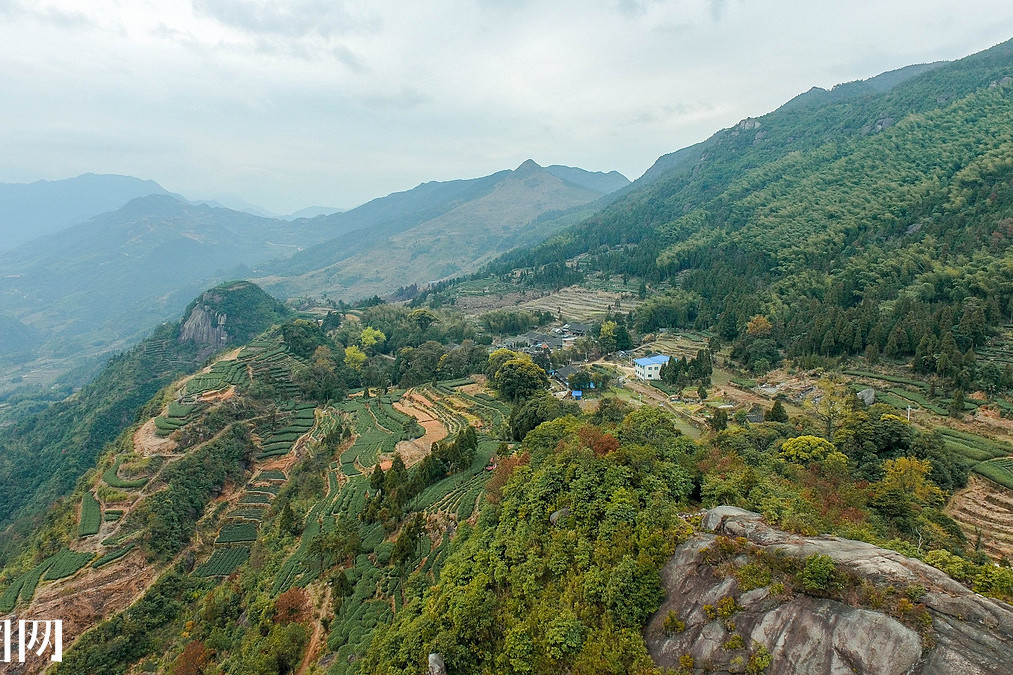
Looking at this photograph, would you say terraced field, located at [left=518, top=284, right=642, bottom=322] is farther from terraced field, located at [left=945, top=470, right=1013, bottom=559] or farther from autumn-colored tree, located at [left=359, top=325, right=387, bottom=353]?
terraced field, located at [left=945, top=470, right=1013, bottom=559]

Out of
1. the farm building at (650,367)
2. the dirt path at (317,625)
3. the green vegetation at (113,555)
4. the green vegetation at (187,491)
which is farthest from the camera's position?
the farm building at (650,367)

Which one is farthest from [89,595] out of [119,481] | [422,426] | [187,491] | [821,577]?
[821,577]

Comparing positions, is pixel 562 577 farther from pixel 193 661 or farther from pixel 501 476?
pixel 193 661

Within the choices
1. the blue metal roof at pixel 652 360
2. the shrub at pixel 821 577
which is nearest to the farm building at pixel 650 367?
the blue metal roof at pixel 652 360

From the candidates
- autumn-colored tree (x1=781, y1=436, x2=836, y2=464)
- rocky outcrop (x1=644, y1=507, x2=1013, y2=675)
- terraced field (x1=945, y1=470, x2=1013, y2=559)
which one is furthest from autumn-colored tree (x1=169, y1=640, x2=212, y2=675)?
terraced field (x1=945, y1=470, x2=1013, y2=559)

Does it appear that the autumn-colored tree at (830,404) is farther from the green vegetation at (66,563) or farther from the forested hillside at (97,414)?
the forested hillside at (97,414)
